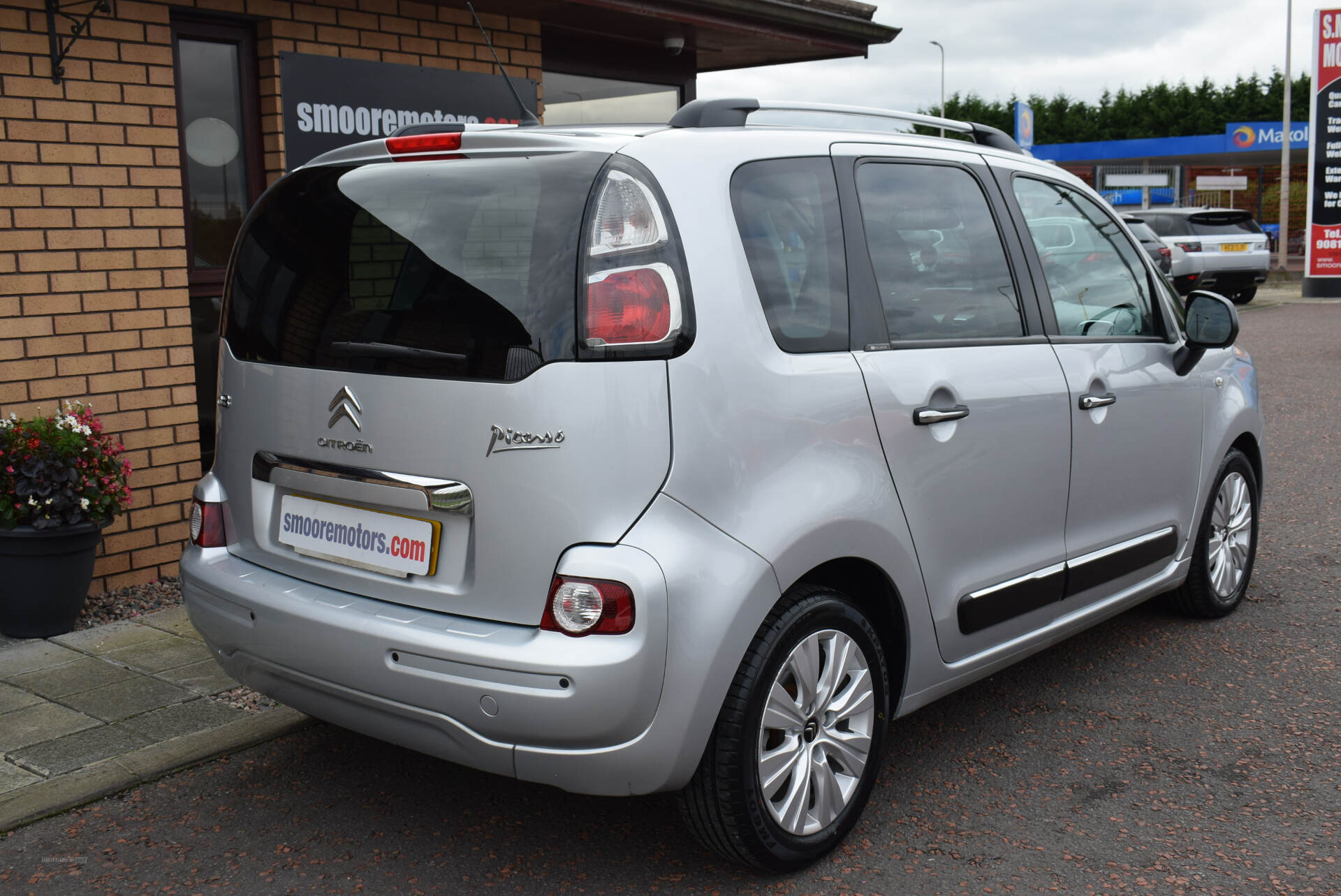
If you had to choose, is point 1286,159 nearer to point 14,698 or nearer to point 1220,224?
point 1220,224

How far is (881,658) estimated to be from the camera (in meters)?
3.31

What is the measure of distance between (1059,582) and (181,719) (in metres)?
2.82

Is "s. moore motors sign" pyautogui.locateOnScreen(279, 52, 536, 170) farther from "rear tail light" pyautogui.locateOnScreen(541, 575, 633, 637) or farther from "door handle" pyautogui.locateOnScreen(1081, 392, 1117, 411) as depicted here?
"rear tail light" pyautogui.locateOnScreen(541, 575, 633, 637)

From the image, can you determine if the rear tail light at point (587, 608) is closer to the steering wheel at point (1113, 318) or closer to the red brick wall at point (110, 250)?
the steering wheel at point (1113, 318)

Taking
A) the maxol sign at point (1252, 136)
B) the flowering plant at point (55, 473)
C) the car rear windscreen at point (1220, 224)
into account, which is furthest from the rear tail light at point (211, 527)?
the maxol sign at point (1252, 136)

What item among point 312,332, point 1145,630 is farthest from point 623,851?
point 1145,630

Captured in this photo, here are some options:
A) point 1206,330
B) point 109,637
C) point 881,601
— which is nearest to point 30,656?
point 109,637

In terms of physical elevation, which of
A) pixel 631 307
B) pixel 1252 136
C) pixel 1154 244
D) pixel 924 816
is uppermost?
pixel 1252 136

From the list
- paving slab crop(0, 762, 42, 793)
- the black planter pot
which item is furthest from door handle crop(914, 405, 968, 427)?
the black planter pot

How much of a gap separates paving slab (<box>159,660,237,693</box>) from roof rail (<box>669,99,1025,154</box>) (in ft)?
8.37

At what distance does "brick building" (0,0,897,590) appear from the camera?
5266 millimetres

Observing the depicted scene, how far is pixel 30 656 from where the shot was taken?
477 centimetres

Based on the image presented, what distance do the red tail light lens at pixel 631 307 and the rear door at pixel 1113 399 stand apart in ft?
5.32

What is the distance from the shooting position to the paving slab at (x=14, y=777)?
12.0 feet
